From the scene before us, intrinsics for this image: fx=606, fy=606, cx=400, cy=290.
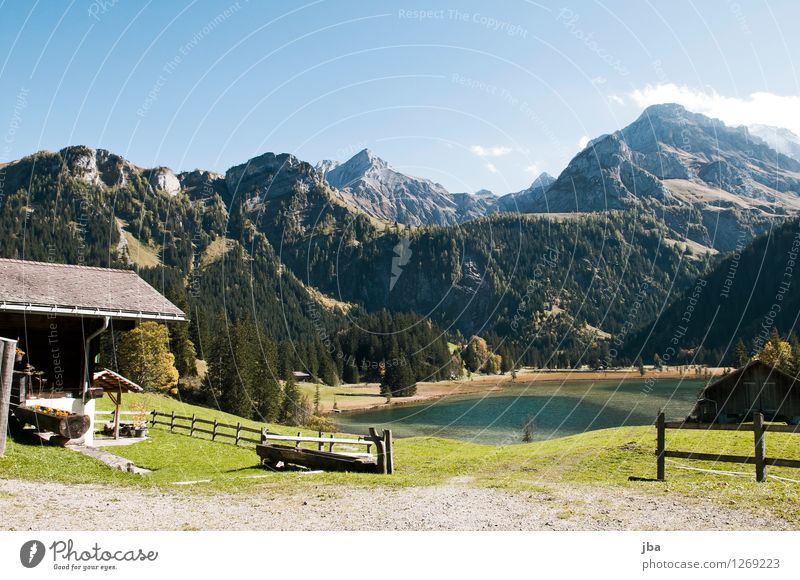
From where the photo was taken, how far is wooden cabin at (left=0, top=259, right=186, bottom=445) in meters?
22.7

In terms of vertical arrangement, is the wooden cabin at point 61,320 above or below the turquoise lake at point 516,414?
above

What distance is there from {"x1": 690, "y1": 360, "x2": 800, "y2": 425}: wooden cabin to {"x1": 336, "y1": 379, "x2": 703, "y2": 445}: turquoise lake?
76.4ft

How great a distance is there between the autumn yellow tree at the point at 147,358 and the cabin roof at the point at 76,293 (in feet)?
140

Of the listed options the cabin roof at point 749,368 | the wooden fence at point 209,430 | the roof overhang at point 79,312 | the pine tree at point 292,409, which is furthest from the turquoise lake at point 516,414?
the roof overhang at point 79,312

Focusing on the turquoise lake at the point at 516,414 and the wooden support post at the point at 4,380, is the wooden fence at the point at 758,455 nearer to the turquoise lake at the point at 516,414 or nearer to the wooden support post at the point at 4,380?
the wooden support post at the point at 4,380

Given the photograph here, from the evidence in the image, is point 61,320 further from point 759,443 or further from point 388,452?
point 759,443

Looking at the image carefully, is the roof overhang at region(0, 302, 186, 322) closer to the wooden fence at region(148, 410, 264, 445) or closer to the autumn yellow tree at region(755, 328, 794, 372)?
the wooden fence at region(148, 410, 264, 445)

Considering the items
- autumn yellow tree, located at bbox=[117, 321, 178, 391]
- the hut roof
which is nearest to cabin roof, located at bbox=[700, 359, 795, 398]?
the hut roof

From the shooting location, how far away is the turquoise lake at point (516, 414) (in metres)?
70.0

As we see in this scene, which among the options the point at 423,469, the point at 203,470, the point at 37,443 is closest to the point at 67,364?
the point at 37,443

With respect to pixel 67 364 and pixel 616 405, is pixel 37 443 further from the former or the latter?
pixel 616 405

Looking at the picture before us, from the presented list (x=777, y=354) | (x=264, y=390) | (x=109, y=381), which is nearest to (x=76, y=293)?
(x=109, y=381)

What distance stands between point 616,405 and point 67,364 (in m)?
85.2

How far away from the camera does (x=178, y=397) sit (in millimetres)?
79625
